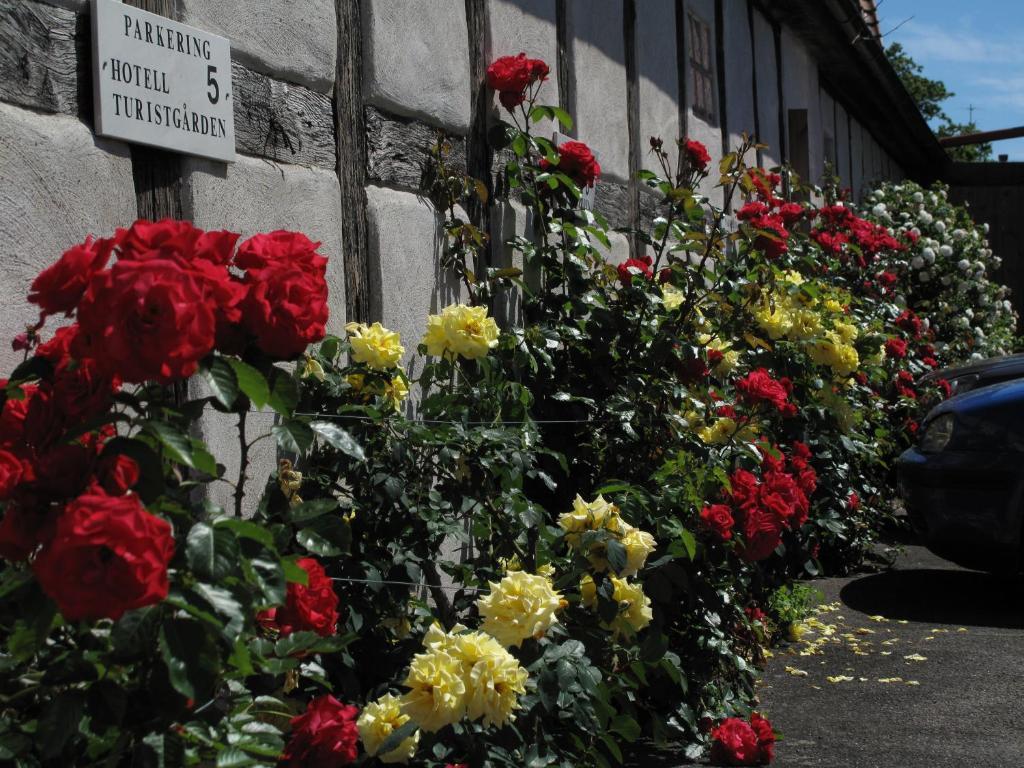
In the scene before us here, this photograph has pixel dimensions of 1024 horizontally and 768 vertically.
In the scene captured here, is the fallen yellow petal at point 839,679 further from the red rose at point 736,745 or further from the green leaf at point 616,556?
the green leaf at point 616,556

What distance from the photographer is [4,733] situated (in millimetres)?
1631

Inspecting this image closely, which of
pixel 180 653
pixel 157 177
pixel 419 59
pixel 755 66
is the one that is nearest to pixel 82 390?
pixel 180 653

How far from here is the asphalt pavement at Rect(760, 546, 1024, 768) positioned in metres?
3.51

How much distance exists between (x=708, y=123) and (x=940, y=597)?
10.9 feet

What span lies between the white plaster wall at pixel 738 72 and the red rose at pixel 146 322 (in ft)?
23.1

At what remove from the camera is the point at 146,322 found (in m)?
1.46

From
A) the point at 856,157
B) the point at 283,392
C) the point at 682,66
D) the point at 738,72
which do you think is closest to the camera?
the point at 283,392

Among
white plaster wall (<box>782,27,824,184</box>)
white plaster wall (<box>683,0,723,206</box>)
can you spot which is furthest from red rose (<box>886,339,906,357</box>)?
white plaster wall (<box>782,27,824,184</box>)

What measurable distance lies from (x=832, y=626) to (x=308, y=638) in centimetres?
363

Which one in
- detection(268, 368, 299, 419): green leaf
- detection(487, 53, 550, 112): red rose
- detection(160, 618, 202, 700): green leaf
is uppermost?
detection(487, 53, 550, 112): red rose

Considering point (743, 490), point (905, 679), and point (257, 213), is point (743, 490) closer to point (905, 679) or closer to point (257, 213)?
point (905, 679)

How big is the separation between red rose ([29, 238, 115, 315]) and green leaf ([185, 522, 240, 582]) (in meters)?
0.33

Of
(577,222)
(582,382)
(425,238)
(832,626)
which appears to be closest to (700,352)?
(582,382)

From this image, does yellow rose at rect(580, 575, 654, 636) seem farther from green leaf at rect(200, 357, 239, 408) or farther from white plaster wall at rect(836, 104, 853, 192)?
white plaster wall at rect(836, 104, 853, 192)
